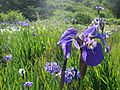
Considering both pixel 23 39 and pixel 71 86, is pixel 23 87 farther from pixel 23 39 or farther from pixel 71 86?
pixel 23 39

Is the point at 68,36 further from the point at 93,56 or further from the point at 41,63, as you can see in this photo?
the point at 41,63

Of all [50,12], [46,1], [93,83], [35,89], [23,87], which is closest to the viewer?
[35,89]

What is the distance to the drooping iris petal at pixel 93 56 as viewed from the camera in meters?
1.07

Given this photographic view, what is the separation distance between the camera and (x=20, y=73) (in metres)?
2.05

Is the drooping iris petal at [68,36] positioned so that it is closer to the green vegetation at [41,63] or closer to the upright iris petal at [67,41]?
the upright iris petal at [67,41]

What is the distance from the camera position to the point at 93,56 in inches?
42.3

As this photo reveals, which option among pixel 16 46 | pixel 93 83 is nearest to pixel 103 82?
pixel 93 83

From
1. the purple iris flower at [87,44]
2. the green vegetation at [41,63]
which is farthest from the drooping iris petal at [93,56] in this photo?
the green vegetation at [41,63]

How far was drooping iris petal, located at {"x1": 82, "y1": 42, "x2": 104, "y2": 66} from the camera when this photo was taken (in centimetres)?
107

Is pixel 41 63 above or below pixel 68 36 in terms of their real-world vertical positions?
below

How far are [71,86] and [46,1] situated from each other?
1803cm

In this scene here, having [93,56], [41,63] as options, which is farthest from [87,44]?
[41,63]

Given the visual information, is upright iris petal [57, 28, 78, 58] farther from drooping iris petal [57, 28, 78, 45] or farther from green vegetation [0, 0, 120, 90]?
green vegetation [0, 0, 120, 90]

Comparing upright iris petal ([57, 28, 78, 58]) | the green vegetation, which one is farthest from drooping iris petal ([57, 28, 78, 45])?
the green vegetation
